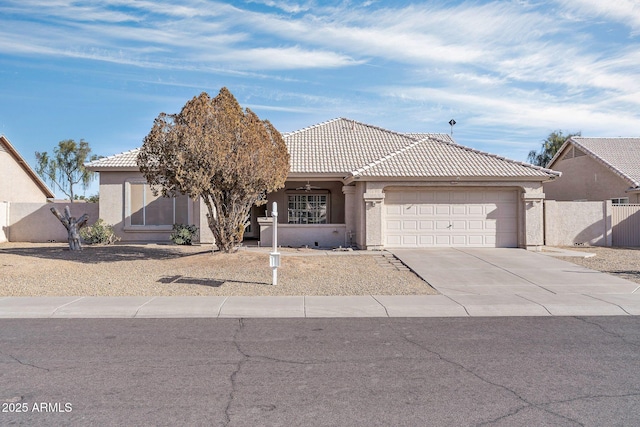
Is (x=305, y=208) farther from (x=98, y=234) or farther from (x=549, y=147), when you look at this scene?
(x=549, y=147)

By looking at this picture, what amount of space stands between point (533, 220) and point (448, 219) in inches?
125

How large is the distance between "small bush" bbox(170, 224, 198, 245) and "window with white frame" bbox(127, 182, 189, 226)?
1.49 meters

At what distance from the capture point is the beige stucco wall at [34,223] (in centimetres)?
2431

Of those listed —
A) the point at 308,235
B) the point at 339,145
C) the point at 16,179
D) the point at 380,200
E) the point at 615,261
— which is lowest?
the point at 615,261

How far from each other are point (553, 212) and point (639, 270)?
711 centimetres

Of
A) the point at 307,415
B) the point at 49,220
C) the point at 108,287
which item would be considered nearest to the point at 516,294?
the point at 307,415

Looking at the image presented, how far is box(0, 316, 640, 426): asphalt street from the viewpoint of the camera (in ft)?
16.1

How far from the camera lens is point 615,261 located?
55.5 feet

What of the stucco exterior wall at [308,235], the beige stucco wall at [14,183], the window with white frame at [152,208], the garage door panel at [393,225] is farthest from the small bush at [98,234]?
the garage door panel at [393,225]

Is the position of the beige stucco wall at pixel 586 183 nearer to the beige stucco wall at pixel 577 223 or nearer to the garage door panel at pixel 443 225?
the beige stucco wall at pixel 577 223

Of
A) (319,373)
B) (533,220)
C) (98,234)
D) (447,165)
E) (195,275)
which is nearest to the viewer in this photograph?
(319,373)

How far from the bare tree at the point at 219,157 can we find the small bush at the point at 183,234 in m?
4.88

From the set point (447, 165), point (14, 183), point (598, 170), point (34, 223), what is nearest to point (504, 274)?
point (447, 165)

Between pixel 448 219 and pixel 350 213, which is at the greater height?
pixel 350 213
